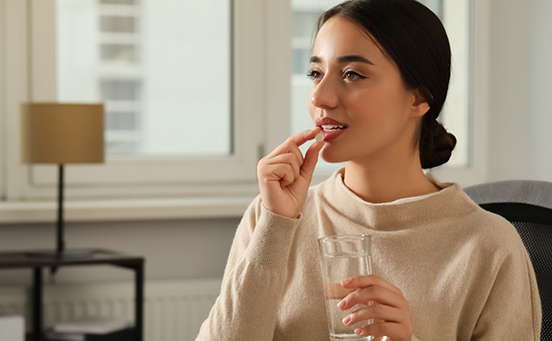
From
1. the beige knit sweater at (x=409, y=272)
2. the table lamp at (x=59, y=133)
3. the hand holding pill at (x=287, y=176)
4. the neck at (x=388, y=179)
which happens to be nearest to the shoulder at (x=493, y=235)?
the beige knit sweater at (x=409, y=272)

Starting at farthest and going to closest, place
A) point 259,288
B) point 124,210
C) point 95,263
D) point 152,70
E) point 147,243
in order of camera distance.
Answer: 1. point 152,70
2. point 147,243
3. point 124,210
4. point 95,263
5. point 259,288

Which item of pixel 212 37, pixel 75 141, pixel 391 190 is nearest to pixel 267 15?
pixel 212 37

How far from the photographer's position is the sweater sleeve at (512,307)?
3.68 ft

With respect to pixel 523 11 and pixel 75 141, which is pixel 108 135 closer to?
pixel 75 141

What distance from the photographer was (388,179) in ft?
4.23

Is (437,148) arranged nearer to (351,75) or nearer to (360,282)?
(351,75)

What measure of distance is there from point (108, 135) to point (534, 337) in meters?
2.06

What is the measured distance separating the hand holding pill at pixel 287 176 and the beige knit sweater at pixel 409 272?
0.09ft

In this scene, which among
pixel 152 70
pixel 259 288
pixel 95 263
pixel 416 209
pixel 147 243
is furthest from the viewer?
pixel 152 70

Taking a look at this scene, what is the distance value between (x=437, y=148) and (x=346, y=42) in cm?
36

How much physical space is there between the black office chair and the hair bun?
0.14 m

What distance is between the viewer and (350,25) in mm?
1186

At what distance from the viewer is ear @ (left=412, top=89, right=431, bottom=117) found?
1250mm

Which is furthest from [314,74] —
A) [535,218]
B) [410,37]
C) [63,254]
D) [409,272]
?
[63,254]
